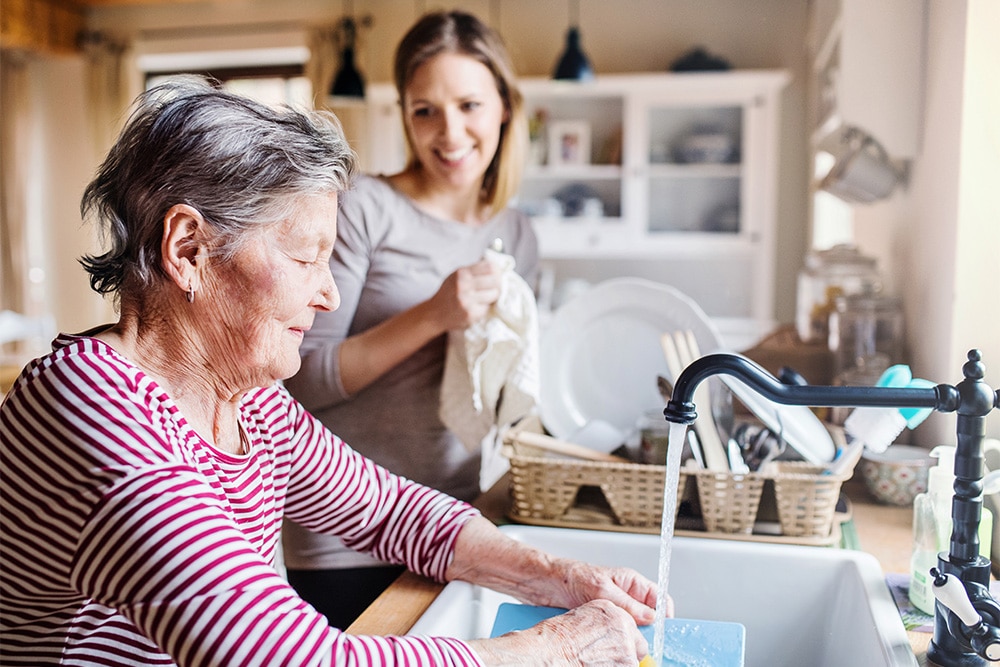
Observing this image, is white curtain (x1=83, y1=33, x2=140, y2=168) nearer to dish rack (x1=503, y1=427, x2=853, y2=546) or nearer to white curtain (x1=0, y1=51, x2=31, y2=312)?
white curtain (x1=0, y1=51, x2=31, y2=312)

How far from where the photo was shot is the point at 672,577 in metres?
1.21

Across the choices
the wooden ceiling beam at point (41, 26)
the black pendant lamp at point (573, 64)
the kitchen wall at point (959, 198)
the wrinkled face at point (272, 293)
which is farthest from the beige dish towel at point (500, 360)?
the wooden ceiling beam at point (41, 26)

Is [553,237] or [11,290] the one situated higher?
[553,237]

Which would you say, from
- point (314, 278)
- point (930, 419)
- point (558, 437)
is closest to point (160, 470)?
point (314, 278)

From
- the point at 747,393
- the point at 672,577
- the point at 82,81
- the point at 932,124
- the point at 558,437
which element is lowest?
the point at 672,577

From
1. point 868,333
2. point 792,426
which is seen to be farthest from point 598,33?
point 792,426

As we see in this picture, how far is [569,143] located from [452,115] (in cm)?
300

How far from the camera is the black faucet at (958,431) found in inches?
32.0

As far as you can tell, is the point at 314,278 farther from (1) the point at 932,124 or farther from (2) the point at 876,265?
(2) the point at 876,265

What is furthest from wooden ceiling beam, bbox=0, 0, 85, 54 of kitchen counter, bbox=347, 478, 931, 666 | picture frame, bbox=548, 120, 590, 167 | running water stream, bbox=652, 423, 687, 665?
running water stream, bbox=652, 423, 687, 665

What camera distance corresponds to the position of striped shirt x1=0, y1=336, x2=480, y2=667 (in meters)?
0.67

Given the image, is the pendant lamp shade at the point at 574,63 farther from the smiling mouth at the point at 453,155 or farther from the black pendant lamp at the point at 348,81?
the smiling mouth at the point at 453,155

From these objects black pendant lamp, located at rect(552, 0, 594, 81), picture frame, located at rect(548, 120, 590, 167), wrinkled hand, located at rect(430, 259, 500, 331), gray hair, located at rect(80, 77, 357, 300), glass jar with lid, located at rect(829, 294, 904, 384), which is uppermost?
black pendant lamp, located at rect(552, 0, 594, 81)

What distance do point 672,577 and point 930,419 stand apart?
1.82 ft
